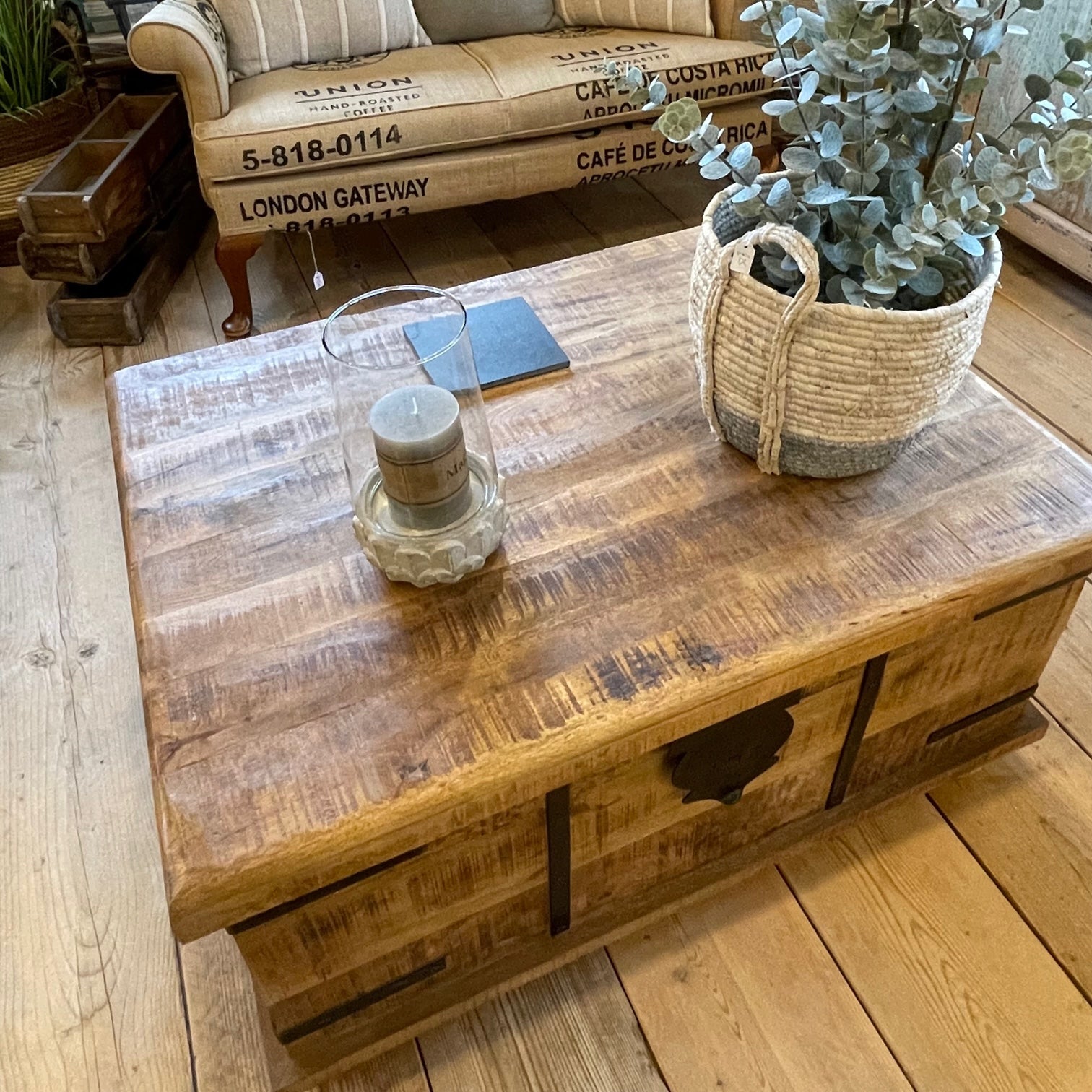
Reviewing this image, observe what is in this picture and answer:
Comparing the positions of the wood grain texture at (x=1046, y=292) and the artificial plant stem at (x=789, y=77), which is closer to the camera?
the artificial plant stem at (x=789, y=77)

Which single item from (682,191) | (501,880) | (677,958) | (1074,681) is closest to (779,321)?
(501,880)

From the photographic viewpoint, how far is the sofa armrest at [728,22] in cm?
199

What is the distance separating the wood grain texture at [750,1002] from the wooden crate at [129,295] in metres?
1.52

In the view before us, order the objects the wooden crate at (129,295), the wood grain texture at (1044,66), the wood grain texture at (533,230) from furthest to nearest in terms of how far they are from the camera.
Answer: the wood grain texture at (533,230) < the wooden crate at (129,295) < the wood grain texture at (1044,66)

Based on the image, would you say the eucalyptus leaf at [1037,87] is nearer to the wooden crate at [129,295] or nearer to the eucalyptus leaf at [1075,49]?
the eucalyptus leaf at [1075,49]

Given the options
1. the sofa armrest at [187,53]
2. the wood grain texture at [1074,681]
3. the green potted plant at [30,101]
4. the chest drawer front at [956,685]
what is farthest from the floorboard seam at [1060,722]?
the green potted plant at [30,101]

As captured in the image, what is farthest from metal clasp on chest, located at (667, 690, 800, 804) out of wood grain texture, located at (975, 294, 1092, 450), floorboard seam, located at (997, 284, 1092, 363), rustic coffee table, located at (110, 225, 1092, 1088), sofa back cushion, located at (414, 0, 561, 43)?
sofa back cushion, located at (414, 0, 561, 43)

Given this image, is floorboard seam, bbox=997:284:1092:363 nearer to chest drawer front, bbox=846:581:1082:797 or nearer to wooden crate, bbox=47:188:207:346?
chest drawer front, bbox=846:581:1082:797

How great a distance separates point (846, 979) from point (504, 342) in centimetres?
77

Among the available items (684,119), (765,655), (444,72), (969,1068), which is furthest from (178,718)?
(444,72)

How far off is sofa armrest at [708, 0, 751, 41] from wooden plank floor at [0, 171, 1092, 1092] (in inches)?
54.0

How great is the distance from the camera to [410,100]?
70.2 inches

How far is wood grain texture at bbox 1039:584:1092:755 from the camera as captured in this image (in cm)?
120

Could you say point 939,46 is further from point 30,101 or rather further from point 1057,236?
point 30,101
